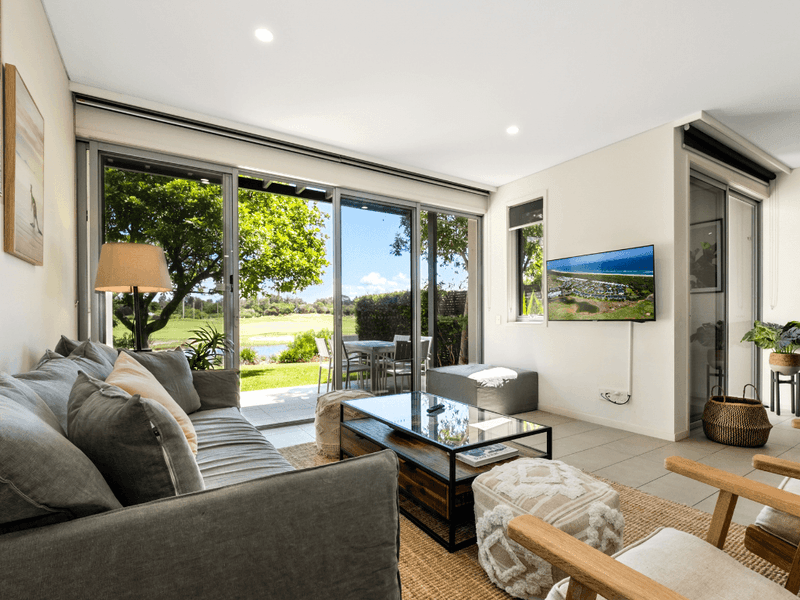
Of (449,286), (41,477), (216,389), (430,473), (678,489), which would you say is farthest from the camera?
(449,286)

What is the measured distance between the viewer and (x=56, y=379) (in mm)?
1409

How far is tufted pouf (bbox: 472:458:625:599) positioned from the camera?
4.90 ft

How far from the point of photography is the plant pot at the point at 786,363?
4043 mm

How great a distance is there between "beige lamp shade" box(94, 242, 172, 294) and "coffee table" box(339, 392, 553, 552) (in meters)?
1.53

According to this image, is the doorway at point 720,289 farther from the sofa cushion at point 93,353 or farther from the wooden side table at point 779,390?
the sofa cushion at point 93,353

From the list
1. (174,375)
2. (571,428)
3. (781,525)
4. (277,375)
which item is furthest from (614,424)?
(277,375)

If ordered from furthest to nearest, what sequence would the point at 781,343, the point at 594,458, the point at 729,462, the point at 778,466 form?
the point at 781,343
the point at 594,458
the point at 729,462
the point at 778,466

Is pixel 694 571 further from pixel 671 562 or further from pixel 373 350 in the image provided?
pixel 373 350

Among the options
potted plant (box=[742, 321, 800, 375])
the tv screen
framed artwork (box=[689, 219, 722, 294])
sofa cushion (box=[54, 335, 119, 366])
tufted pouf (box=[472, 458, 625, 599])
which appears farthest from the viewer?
potted plant (box=[742, 321, 800, 375])

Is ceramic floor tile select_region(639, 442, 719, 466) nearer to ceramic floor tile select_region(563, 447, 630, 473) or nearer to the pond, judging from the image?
ceramic floor tile select_region(563, 447, 630, 473)

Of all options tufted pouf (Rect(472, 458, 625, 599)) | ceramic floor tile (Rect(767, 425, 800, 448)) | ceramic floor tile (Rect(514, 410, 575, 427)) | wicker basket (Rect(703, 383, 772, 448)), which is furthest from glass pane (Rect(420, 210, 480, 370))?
tufted pouf (Rect(472, 458, 625, 599))

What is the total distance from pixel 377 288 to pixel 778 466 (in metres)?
3.70

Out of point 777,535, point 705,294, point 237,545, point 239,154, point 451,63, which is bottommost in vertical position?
point 777,535

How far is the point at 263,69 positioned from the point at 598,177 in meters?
3.15
